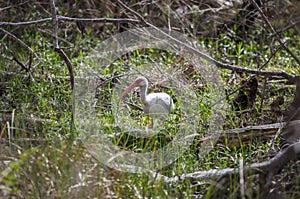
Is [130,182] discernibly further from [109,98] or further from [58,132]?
[109,98]

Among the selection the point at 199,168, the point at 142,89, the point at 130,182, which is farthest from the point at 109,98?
the point at 130,182

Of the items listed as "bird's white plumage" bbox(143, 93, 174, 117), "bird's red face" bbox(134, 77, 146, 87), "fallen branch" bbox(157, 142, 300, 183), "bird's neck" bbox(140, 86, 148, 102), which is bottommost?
"fallen branch" bbox(157, 142, 300, 183)

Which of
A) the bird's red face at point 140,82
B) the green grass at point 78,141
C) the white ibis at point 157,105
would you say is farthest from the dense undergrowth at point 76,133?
the bird's red face at point 140,82

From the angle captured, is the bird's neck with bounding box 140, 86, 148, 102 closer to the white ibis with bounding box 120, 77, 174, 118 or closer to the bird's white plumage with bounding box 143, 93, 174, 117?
the white ibis with bounding box 120, 77, 174, 118

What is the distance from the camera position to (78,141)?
14.7 feet

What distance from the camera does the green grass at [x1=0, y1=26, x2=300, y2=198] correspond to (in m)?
3.82

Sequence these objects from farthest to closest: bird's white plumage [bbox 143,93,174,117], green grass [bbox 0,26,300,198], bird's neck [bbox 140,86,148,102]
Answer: bird's neck [bbox 140,86,148,102] → bird's white plumage [bbox 143,93,174,117] → green grass [bbox 0,26,300,198]

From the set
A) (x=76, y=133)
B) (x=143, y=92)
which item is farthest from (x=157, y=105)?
(x=76, y=133)

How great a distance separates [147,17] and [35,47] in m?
1.43

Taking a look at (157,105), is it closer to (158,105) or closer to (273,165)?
(158,105)

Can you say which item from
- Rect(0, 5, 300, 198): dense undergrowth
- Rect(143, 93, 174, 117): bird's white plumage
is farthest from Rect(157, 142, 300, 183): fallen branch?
Rect(143, 93, 174, 117): bird's white plumage

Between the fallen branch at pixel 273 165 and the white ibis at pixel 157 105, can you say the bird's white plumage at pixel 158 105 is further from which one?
the fallen branch at pixel 273 165

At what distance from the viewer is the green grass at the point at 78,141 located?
382 centimetres

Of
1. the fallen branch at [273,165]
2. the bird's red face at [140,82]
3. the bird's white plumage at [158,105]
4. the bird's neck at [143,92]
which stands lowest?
the fallen branch at [273,165]
